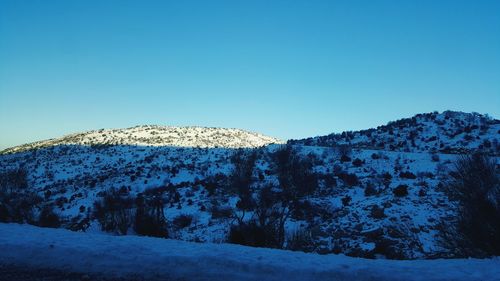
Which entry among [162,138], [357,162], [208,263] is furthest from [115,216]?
[162,138]

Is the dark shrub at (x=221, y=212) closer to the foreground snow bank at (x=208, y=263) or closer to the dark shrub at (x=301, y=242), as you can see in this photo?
the dark shrub at (x=301, y=242)

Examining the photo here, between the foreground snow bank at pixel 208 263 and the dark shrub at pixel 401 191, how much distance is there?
50.0 feet

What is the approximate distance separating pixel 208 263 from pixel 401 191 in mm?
18060

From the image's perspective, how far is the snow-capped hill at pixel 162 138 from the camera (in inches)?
3499

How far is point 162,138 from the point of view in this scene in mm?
93562

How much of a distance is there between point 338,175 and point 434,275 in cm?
2240

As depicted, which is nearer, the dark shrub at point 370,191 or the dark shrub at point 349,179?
the dark shrub at point 370,191

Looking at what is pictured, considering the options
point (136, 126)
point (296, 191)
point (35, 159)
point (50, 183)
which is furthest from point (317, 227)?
point (136, 126)

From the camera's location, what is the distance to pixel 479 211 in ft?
39.6

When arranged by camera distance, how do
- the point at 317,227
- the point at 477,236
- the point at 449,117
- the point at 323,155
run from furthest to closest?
the point at 449,117 < the point at 323,155 < the point at 317,227 < the point at 477,236

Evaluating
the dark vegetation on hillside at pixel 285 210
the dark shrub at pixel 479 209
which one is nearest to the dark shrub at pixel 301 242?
the dark vegetation on hillside at pixel 285 210

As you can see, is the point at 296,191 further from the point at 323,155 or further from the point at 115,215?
the point at 323,155

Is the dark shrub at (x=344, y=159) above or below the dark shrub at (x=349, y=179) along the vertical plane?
above

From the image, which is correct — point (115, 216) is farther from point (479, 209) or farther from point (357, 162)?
point (357, 162)
